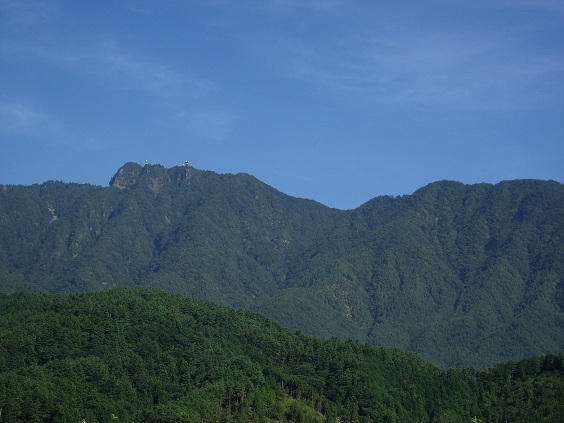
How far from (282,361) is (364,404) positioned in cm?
1815

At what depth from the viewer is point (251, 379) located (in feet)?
425

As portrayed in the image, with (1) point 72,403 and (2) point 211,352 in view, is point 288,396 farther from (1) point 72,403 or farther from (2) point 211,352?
(1) point 72,403

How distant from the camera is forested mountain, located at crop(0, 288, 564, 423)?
Result: 382 ft

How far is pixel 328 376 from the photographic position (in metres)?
143

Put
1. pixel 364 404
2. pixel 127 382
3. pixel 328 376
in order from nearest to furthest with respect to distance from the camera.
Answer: pixel 127 382 < pixel 364 404 < pixel 328 376

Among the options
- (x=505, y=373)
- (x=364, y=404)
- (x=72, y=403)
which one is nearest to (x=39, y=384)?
(x=72, y=403)

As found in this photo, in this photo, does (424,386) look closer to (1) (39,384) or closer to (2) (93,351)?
(2) (93,351)

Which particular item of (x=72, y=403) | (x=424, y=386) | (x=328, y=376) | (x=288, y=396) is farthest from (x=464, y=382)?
(x=72, y=403)

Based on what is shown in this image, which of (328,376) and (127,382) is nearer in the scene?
(127,382)

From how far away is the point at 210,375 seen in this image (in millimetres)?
131250

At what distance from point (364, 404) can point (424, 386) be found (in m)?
13.9

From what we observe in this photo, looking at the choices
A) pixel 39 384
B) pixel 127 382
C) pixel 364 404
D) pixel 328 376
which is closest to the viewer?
pixel 39 384

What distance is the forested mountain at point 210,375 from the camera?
11650 centimetres

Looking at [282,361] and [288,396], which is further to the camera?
[282,361]
